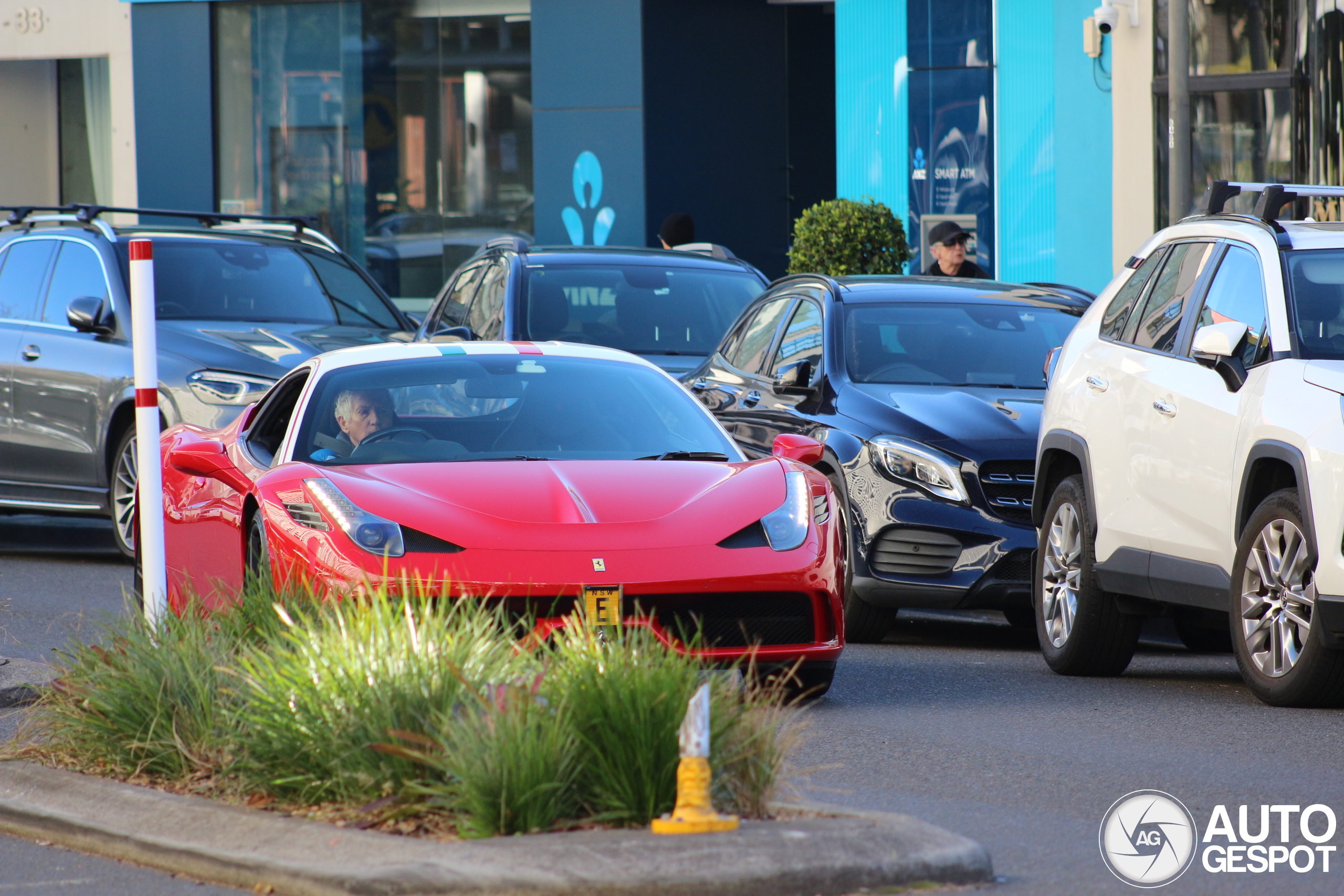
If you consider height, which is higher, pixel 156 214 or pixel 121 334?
pixel 156 214

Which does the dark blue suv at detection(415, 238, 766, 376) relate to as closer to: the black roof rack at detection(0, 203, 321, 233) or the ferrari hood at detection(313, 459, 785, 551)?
the black roof rack at detection(0, 203, 321, 233)

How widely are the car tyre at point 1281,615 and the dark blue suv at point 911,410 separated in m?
2.09

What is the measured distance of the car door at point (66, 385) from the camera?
A: 12406 millimetres

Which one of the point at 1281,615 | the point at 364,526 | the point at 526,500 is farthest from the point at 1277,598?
the point at 364,526

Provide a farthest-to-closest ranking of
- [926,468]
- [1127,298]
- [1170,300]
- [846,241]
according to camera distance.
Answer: [846,241] < [926,468] < [1127,298] < [1170,300]

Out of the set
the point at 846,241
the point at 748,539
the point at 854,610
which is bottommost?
the point at 854,610

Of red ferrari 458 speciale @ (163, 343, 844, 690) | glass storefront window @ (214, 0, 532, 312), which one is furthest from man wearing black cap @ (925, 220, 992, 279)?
glass storefront window @ (214, 0, 532, 312)

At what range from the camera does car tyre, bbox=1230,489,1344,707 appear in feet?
23.1

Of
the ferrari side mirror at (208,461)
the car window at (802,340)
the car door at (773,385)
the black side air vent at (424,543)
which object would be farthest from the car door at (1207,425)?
the ferrari side mirror at (208,461)

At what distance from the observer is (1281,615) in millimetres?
7184

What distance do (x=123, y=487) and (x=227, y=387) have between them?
101cm

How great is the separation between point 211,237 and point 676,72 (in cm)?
1338

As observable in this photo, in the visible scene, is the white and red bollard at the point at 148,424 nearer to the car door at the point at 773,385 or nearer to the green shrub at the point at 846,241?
the car door at the point at 773,385

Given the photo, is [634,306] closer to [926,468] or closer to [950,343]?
[950,343]
